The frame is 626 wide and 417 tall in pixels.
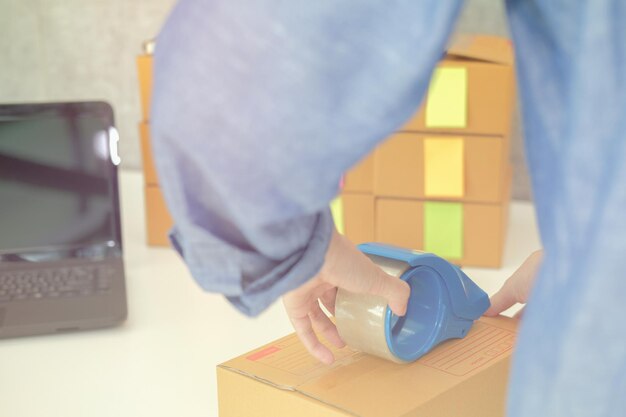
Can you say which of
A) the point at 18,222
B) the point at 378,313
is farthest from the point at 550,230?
the point at 18,222

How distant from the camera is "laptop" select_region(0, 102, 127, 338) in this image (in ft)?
3.48

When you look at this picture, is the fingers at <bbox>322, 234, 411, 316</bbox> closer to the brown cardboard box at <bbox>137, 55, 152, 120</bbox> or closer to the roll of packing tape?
the roll of packing tape

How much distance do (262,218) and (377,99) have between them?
71 mm

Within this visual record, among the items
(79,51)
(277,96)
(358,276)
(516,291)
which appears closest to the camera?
(277,96)

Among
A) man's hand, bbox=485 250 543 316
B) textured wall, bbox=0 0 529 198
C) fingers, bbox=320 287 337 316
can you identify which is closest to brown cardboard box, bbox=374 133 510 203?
man's hand, bbox=485 250 543 316

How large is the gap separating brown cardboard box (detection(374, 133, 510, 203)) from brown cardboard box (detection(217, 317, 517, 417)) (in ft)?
1.31

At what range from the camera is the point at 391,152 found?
3.64 ft

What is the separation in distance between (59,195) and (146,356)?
31cm

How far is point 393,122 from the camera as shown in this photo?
1.16ft

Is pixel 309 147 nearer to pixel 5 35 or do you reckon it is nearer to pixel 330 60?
pixel 330 60

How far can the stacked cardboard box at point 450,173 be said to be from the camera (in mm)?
1073

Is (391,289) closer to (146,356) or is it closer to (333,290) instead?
(333,290)

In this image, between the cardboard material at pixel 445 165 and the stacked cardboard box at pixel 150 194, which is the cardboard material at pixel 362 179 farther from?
the stacked cardboard box at pixel 150 194

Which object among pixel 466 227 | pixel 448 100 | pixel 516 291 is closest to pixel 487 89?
pixel 448 100
